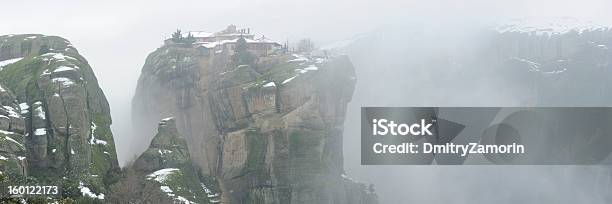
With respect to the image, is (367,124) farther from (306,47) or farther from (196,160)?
(306,47)

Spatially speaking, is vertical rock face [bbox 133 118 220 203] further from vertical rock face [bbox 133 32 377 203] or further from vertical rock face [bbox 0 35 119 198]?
vertical rock face [bbox 133 32 377 203]

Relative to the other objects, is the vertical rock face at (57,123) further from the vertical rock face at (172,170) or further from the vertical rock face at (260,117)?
the vertical rock face at (260,117)

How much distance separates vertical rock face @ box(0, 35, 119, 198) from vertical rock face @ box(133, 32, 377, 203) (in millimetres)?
22672

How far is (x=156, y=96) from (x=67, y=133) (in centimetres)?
4192

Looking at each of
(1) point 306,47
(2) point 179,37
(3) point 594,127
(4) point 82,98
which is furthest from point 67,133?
(3) point 594,127

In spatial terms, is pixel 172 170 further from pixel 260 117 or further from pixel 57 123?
pixel 260 117

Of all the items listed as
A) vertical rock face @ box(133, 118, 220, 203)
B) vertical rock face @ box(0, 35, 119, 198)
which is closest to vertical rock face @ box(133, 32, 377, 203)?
vertical rock face @ box(133, 118, 220, 203)

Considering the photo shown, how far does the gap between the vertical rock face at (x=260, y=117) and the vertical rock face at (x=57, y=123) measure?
2267cm

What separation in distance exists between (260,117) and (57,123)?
36.5 metres

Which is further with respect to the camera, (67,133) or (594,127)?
(594,127)

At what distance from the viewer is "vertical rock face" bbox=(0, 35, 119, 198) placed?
115 meters

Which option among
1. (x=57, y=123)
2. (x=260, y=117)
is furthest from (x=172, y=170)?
(x=260, y=117)

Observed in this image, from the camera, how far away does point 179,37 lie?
16650 centimetres

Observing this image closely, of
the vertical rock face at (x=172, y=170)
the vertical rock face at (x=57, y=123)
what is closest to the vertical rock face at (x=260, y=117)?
the vertical rock face at (x=172, y=170)
